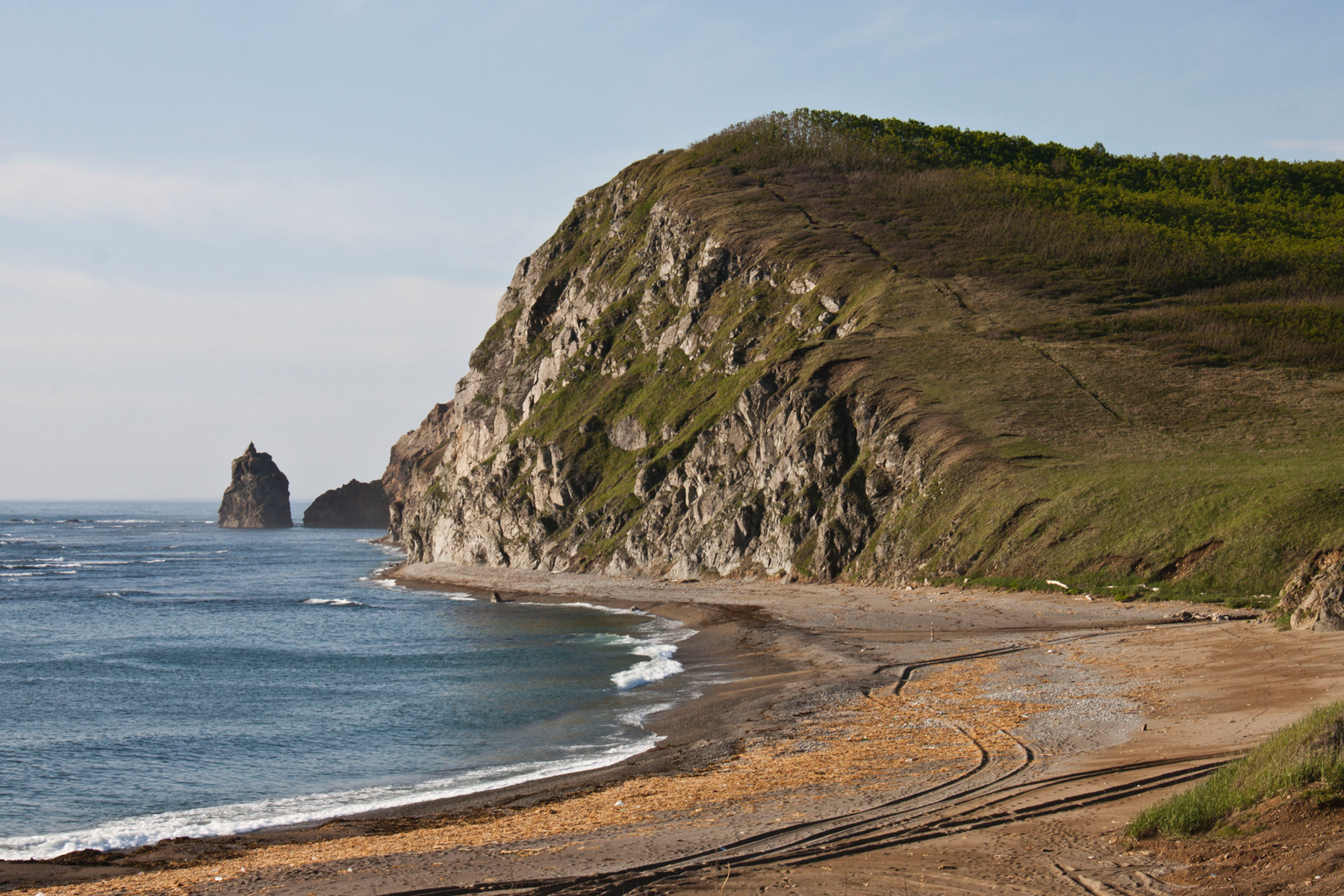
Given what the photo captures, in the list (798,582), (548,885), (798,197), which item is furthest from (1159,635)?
(798,197)

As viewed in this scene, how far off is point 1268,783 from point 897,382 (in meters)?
61.4

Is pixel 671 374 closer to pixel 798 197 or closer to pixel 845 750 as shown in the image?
pixel 798 197

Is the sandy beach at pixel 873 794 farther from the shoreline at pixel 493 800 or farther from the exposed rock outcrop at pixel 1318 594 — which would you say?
the exposed rock outcrop at pixel 1318 594

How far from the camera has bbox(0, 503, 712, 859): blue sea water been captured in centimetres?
2539

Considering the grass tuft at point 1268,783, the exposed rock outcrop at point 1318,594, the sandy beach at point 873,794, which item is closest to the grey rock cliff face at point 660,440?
the exposed rock outcrop at point 1318,594

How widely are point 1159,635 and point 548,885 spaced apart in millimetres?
28135

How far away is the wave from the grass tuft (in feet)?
53.0

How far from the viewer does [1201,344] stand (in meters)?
77.2

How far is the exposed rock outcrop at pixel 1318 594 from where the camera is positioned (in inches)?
1145

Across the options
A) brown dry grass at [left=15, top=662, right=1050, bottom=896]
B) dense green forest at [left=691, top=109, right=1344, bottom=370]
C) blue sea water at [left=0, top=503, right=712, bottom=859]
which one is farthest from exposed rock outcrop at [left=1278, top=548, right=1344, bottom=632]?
dense green forest at [left=691, top=109, right=1344, bottom=370]

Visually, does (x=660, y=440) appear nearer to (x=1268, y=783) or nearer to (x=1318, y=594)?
(x=1318, y=594)

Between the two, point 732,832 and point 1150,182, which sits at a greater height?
point 1150,182

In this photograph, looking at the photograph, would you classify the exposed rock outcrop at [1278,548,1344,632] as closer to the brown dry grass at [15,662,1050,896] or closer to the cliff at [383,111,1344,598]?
the cliff at [383,111,1344,598]

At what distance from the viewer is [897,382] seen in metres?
73.0
